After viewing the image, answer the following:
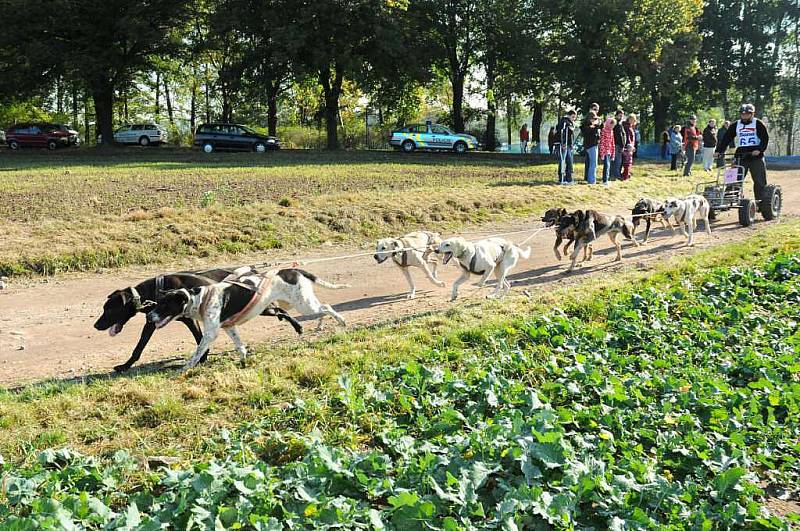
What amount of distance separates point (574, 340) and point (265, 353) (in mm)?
3180

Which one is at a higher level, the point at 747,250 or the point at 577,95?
the point at 577,95

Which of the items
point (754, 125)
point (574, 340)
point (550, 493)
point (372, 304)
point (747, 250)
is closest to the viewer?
point (550, 493)

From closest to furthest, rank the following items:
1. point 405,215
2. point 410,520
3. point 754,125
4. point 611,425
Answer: point 410,520 → point 611,425 → point 754,125 → point 405,215

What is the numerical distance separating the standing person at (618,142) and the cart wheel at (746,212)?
21.4 feet

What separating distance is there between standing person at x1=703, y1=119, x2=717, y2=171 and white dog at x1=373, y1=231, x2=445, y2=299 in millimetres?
18638

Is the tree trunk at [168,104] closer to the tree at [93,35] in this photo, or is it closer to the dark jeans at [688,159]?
the tree at [93,35]

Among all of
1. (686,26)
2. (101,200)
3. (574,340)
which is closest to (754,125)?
(574,340)

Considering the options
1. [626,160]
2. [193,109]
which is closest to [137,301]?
[626,160]

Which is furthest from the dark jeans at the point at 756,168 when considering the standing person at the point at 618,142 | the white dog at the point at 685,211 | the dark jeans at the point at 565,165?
the standing person at the point at 618,142

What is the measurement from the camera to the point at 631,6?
34062 mm

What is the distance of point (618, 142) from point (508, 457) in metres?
18.4

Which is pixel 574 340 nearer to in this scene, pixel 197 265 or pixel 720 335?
pixel 720 335

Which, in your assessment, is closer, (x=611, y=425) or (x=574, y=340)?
(x=611, y=425)

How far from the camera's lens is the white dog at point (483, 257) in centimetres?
856
